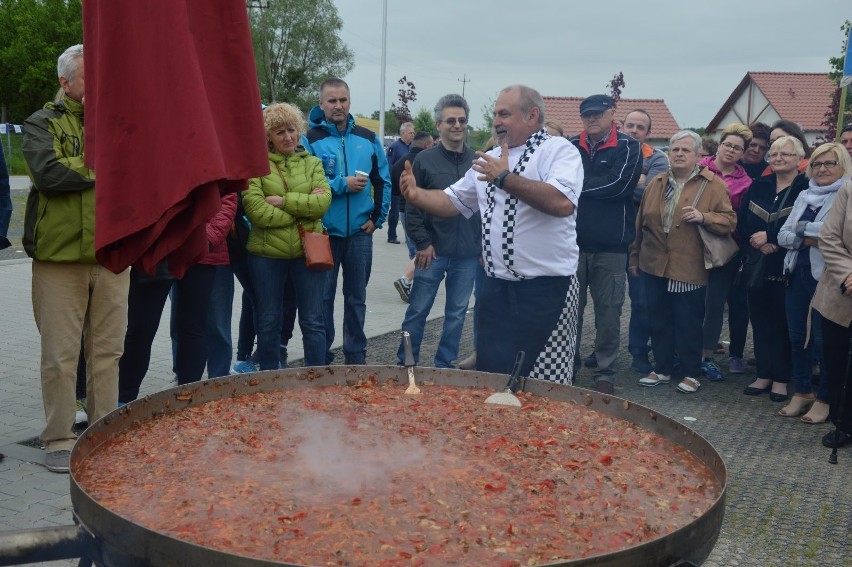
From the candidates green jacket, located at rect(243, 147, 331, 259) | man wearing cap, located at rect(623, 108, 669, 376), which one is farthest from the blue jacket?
man wearing cap, located at rect(623, 108, 669, 376)

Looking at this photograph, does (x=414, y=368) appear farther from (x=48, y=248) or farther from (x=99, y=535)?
(x=48, y=248)

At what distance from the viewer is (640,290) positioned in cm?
809

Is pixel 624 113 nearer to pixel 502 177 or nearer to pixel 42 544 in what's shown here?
pixel 502 177

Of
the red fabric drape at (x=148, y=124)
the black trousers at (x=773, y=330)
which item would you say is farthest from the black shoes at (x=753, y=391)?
the red fabric drape at (x=148, y=124)

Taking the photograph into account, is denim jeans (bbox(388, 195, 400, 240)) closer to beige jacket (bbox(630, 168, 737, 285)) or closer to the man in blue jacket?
the man in blue jacket

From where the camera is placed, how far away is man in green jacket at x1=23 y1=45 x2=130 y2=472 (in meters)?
4.61

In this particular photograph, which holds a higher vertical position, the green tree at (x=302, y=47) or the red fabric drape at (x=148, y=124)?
the green tree at (x=302, y=47)

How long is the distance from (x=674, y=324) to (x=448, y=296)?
2.11 m

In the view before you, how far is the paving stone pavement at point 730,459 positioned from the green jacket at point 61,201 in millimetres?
1287

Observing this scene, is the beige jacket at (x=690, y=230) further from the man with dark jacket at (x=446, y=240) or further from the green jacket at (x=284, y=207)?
the green jacket at (x=284, y=207)

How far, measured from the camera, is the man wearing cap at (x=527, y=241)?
473cm

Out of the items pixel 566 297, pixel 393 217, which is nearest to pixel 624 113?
pixel 393 217

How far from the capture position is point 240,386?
3.04 meters

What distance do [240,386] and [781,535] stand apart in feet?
10.2
